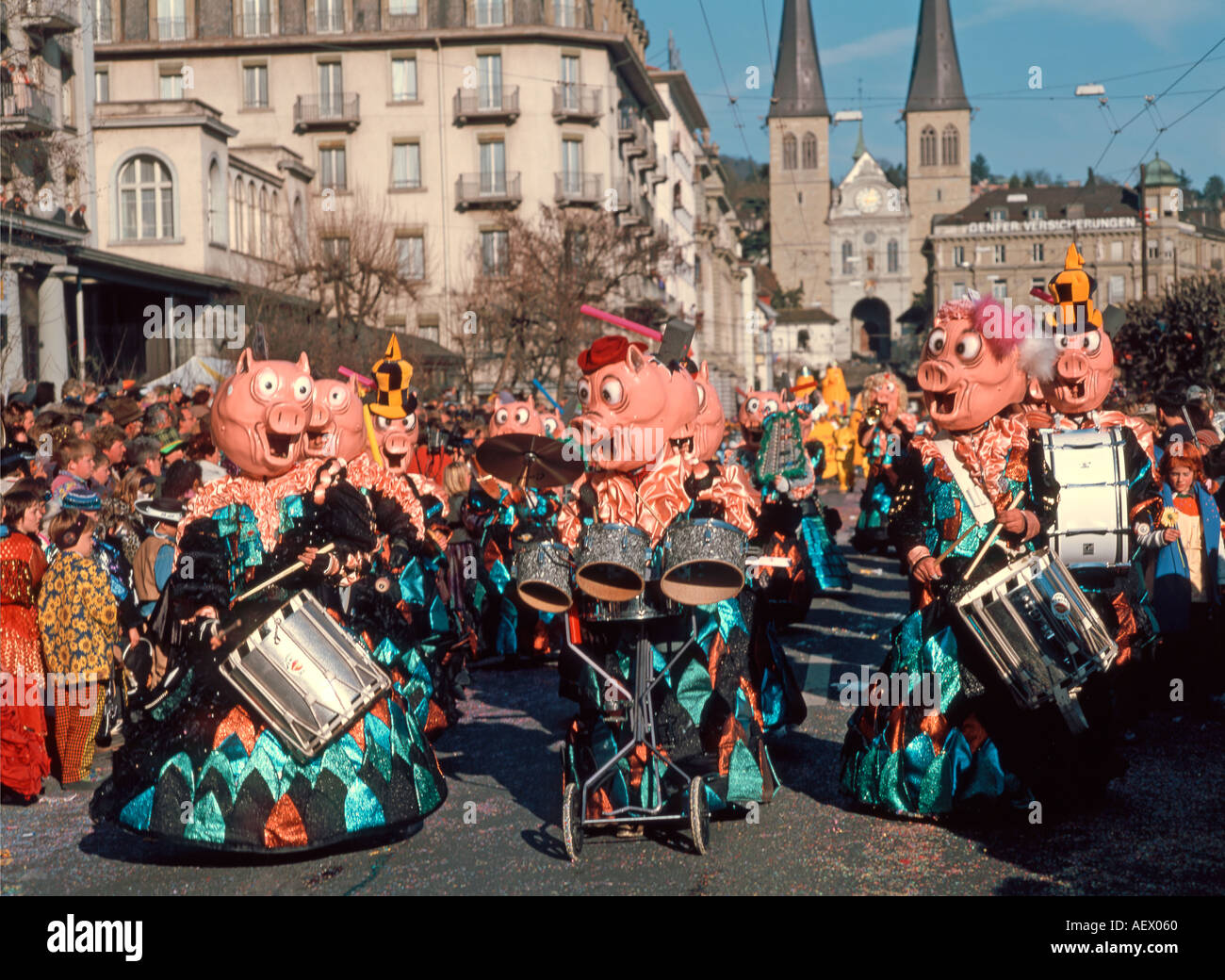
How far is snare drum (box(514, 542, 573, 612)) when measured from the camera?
606cm

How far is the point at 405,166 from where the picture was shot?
47.0 m

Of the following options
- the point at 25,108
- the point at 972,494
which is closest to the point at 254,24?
the point at 25,108

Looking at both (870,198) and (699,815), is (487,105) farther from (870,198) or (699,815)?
(870,198)

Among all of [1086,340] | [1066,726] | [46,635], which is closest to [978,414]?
[1066,726]

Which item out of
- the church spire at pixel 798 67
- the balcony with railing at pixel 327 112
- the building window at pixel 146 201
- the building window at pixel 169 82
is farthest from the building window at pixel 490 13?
the church spire at pixel 798 67

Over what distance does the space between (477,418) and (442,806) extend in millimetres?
11328

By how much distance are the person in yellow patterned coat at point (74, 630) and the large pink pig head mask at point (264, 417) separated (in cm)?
161

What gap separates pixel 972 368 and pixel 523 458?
267cm

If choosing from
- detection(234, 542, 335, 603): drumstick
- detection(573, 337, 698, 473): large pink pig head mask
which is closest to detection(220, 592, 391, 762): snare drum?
detection(234, 542, 335, 603): drumstick

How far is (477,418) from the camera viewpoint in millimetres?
18203

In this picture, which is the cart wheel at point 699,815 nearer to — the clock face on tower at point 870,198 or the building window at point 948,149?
the building window at point 948,149

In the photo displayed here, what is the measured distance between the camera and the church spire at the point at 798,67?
370ft

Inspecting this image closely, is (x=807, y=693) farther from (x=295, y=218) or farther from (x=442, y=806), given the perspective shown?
(x=295, y=218)

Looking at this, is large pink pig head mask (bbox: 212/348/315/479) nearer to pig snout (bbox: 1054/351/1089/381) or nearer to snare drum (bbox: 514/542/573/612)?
snare drum (bbox: 514/542/573/612)
